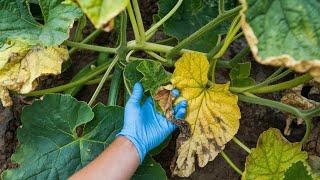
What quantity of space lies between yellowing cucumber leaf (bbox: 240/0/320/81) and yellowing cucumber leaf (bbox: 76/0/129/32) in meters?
0.26

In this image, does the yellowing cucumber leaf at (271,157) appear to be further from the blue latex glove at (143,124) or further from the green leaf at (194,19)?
the green leaf at (194,19)

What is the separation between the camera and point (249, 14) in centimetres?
125

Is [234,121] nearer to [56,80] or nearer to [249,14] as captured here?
[249,14]

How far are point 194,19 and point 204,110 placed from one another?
1.36 feet

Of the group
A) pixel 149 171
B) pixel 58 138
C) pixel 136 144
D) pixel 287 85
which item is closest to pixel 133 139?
pixel 136 144

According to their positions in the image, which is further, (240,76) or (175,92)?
(240,76)

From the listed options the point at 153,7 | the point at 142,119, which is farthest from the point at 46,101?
the point at 153,7

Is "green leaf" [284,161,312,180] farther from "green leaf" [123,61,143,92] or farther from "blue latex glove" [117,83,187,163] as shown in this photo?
"green leaf" [123,61,143,92]

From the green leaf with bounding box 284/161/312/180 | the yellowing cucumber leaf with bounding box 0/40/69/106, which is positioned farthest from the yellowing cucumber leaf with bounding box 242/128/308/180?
the yellowing cucumber leaf with bounding box 0/40/69/106

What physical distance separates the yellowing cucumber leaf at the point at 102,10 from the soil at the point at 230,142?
3.65 ft

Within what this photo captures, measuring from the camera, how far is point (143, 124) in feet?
6.50

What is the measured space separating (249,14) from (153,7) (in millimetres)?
1322

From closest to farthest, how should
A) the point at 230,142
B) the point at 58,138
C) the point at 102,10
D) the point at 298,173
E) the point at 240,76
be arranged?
1. the point at 102,10
2. the point at 298,173
3. the point at 58,138
4. the point at 240,76
5. the point at 230,142

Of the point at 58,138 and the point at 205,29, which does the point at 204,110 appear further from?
the point at 58,138
